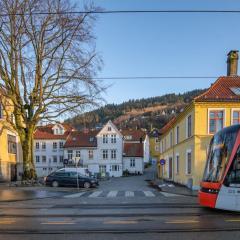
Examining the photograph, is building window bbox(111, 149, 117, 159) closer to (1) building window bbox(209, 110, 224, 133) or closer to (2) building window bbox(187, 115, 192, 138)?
(2) building window bbox(187, 115, 192, 138)

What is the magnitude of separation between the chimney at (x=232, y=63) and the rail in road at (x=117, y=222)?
23.0 metres

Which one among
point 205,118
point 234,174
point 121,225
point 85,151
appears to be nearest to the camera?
point 121,225

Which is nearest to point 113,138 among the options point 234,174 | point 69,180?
point 69,180

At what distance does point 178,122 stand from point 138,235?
92.5 ft

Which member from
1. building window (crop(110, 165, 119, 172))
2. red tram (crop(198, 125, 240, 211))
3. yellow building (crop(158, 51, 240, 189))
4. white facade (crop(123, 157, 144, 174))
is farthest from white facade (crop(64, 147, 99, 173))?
red tram (crop(198, 125, 240, 211))

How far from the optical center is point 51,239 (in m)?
8.70

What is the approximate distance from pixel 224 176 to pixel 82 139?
6541 cm

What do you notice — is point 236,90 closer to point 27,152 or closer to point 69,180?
point 69,180

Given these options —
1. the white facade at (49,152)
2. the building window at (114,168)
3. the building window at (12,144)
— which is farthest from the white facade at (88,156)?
the building window at (12,144)

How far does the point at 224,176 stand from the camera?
12977 millimetres

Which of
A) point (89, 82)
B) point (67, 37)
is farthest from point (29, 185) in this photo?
point (67, 37)

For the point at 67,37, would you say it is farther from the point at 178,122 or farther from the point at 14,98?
the point at 178,122

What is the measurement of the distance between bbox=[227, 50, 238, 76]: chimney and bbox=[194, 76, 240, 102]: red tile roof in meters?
2.17

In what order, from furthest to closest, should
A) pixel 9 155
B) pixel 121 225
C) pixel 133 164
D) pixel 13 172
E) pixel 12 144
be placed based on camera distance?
pixel 133 164 < pixel 12 144 < pixel 13 172 < pixel 9 155 < pixel 121 225
